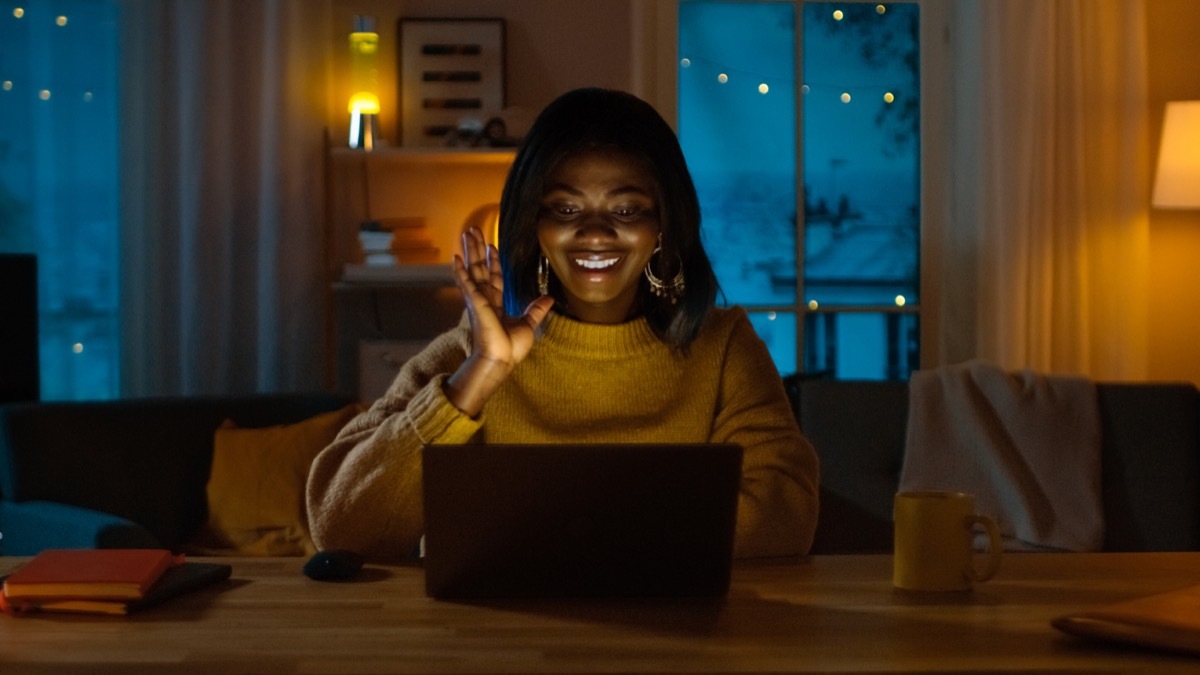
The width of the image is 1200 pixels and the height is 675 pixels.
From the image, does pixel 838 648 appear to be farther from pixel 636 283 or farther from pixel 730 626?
pixel 636 283

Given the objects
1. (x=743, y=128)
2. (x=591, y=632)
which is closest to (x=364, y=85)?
(x=743, y=128)

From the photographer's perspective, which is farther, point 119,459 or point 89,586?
point 119,459

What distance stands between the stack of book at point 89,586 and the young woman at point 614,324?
1.33ft

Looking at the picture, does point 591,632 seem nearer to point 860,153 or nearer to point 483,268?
point 483,268

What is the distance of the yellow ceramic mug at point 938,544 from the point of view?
1.30 m

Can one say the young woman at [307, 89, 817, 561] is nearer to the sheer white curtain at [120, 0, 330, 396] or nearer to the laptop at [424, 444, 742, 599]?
the laptop at [424, 444, 742, 599]

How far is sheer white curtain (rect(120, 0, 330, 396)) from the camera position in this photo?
3896 mm

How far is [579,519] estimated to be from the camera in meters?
1.18

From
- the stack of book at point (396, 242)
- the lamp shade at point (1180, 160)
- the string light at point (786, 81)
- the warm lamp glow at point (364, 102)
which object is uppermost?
the string light at point (786, 81)

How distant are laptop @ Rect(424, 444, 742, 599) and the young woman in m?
0.45

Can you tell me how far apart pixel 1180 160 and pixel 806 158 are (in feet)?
3.43

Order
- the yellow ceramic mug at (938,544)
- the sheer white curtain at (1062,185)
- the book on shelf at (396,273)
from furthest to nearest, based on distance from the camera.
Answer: the sheer white curtain at (1062,185), the book on shelf at (396,273), the yellow ceramic mug at (938,544)

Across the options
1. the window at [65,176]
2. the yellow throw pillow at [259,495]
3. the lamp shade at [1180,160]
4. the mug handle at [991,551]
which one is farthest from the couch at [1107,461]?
the window at [65,176]

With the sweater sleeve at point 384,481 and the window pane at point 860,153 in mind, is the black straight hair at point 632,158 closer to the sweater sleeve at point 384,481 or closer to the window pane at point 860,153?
the sweater sleeve at point 384,481
